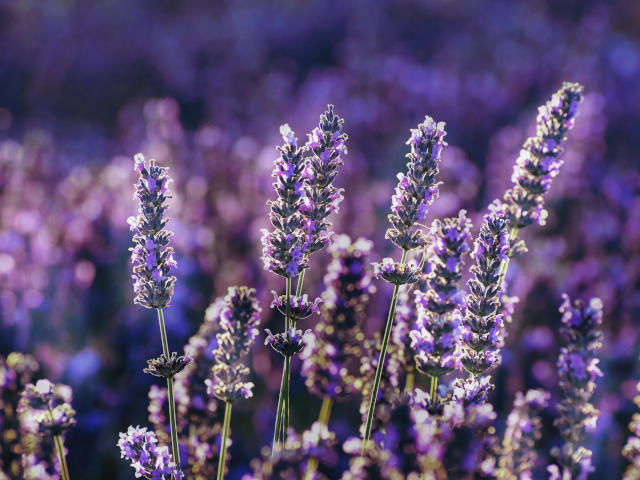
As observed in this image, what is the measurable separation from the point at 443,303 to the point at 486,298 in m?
0.12

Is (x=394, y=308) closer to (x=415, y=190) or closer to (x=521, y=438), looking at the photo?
(x=415, y=190)

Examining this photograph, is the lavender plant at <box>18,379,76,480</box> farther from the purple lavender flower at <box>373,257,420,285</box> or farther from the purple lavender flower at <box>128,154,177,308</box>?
the purple lavender flower at <box>373,257,420,285</box>

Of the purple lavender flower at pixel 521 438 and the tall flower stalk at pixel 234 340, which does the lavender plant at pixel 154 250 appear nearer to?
the tall flower stalk at pixel 234 340

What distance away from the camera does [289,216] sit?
5.44ft

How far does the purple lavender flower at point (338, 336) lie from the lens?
2111 millimetres

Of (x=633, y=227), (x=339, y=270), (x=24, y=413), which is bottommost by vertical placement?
(x=24, y=413)

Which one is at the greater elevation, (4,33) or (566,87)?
(4,33)

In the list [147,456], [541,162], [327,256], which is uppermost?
[327,256]

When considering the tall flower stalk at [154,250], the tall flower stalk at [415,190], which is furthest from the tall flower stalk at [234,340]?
the tall flower stalk at [415,190]

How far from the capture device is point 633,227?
4320mm

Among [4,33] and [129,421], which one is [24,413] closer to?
[129,421]

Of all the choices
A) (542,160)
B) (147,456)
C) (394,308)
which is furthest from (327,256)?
(147,456)

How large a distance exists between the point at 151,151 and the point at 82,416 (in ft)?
11.9

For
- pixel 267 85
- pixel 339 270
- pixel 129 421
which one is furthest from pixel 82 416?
pixel 267 85
